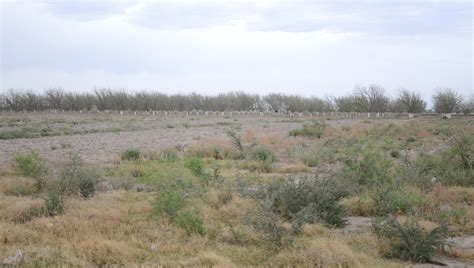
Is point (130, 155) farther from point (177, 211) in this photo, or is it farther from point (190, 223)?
point (190, 223)

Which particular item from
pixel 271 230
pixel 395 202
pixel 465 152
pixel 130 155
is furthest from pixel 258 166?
pixel 271 230

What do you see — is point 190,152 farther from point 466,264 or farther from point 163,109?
point 163,109

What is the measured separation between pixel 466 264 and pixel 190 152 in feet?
41.1

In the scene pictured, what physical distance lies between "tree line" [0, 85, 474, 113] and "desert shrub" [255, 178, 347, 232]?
69365mm

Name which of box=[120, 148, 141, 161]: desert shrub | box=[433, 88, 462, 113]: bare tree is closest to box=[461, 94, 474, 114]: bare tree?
box=[433, 88, 462, 113]: bare tree

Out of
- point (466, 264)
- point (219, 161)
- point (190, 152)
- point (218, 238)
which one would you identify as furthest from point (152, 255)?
point (190, 152)

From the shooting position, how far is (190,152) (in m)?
17.3

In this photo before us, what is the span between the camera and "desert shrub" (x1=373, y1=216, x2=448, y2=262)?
593 centimetres

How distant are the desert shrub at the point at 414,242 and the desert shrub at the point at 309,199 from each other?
1.36m

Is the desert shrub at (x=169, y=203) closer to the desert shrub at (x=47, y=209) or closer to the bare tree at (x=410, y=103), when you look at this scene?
the desert shrub at (x=47, y=209)

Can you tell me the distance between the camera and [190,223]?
22.8 feet

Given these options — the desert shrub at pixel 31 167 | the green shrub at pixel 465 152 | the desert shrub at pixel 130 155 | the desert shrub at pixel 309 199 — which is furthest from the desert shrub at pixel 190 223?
the desert shrub at pixel 130 155

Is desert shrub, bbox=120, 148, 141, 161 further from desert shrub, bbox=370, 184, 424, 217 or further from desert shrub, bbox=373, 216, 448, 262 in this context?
desert shrub, bbox=373, 216, 448, 262

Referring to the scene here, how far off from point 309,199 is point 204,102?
297 feet
